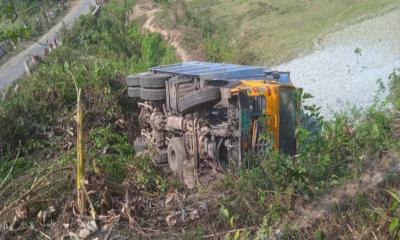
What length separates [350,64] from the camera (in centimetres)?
1641

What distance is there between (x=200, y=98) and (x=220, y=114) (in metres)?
0.43

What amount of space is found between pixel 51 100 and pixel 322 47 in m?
9.79

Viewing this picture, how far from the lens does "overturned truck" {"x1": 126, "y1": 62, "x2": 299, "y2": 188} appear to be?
27.4 ft

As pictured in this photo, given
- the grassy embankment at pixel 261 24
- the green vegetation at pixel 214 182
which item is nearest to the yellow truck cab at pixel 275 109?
the green vegetation at pixel 214 182

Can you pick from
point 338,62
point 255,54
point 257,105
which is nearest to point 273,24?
point 255,54

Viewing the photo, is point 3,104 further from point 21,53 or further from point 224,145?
point 21,53

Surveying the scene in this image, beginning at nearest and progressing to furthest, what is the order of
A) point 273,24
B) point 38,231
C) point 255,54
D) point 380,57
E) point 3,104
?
point 38,231, point 3,104, point 380,57, point 255,54, point 273,24

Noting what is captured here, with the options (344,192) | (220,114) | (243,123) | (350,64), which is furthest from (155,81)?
(350,64)

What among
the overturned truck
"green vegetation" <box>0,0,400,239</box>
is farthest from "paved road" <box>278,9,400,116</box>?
the overturned truck

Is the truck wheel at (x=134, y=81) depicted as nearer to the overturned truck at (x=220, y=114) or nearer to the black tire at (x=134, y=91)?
the black tire at (x=134, y=91)

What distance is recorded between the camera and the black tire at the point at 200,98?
8602 millimetres

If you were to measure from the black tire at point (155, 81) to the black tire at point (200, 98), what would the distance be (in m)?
1.41

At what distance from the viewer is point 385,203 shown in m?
5.06

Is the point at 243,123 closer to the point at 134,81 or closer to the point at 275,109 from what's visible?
the point at 275,109
